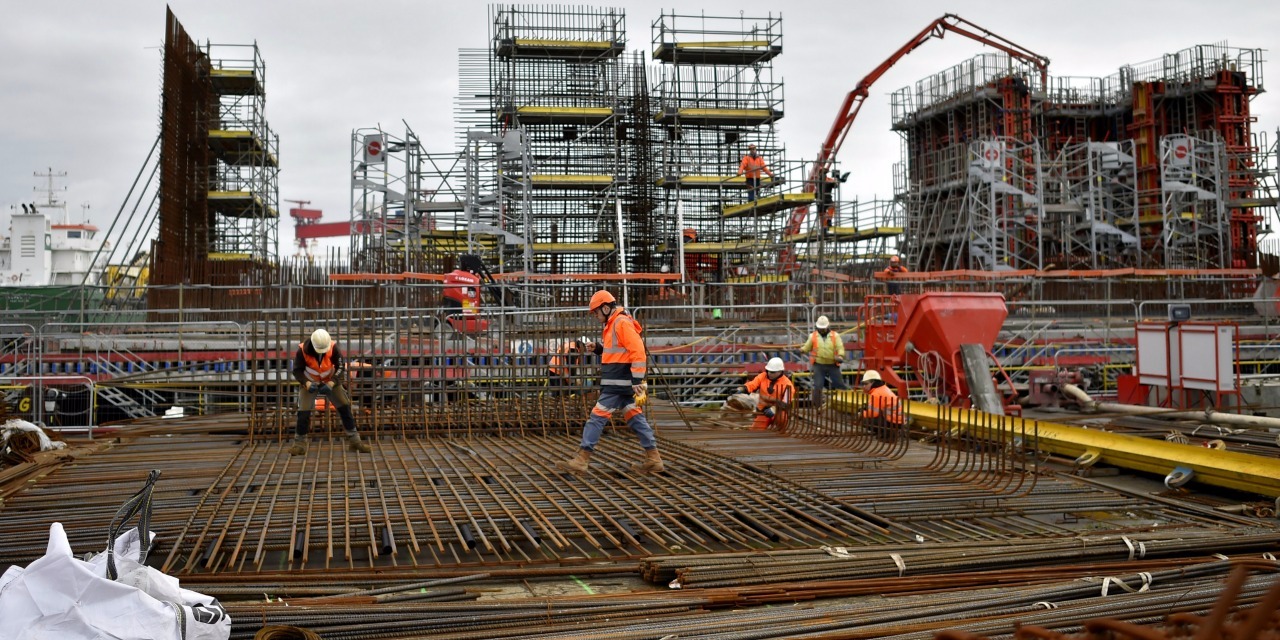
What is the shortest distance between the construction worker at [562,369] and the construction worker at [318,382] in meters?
2.47

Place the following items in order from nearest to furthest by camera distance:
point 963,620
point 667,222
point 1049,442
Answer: point 963,620, point 1049,442, point 667,222

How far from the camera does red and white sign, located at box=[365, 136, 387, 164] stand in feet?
68.6

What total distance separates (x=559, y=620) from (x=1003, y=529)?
3.29m

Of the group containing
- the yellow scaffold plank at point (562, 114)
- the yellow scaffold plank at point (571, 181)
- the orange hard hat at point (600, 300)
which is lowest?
the orange hard hat at point (600, 300)

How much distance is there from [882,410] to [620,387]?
9.63 ft

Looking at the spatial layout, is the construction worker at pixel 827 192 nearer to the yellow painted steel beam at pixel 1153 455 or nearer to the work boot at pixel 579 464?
the yellow painted steel beam at pixel 1153 455

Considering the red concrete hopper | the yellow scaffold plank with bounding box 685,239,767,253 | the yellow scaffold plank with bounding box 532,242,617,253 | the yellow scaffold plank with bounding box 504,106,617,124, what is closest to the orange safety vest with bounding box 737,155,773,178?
the yellow scaffold plank with bounding box 685,239,767,253

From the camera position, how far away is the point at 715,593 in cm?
442

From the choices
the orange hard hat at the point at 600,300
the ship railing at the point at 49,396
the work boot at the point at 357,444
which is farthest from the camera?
the ship railing at the point at 49,396

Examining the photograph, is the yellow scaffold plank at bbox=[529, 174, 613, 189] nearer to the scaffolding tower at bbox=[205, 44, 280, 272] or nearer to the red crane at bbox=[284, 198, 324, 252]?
the scaffolding tower at bbox=[205, 44, 280, 272]

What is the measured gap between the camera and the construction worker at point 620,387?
26.1 feet

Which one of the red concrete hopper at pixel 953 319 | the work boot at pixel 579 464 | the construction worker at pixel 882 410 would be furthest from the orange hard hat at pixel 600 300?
the red concrete hopper at pixel 953 319

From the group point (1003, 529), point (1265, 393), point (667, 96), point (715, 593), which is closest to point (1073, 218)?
point (667, 96)

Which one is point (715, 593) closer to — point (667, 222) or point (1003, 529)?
point (1003, 529)
